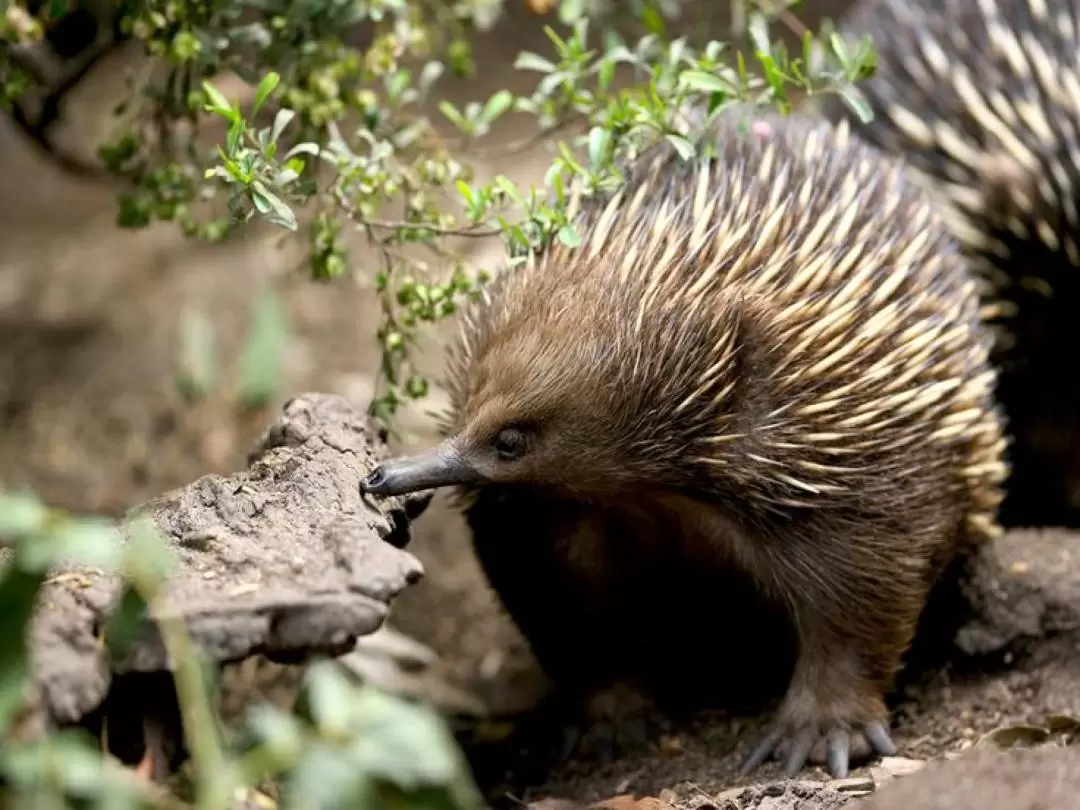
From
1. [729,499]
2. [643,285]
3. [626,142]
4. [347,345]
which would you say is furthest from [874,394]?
[347,345]

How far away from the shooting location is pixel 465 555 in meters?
5.18

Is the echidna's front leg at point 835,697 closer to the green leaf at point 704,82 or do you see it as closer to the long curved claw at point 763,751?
the long curved claw at point 763,751

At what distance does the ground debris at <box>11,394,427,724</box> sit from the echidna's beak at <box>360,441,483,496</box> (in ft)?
0.25

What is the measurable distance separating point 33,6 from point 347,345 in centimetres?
250

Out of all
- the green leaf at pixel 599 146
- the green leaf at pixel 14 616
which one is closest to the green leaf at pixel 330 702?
the green leaf at pixel 14 616

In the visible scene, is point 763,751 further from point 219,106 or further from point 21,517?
point 21,517

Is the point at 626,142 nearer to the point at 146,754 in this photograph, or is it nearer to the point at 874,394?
the point at 874,394

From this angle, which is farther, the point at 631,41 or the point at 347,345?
the point at 347,345

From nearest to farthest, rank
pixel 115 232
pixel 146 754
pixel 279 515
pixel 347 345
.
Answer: pixel 146 754 < pixel 279 515 < pixel 347 345 < pixel 115 232

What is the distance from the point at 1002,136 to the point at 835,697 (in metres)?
2.33

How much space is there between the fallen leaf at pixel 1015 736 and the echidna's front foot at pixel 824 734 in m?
0.24

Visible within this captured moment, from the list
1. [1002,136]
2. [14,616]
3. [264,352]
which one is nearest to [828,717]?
[14,616]

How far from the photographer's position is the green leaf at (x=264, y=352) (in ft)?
17.2

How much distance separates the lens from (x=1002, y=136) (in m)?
4.87
